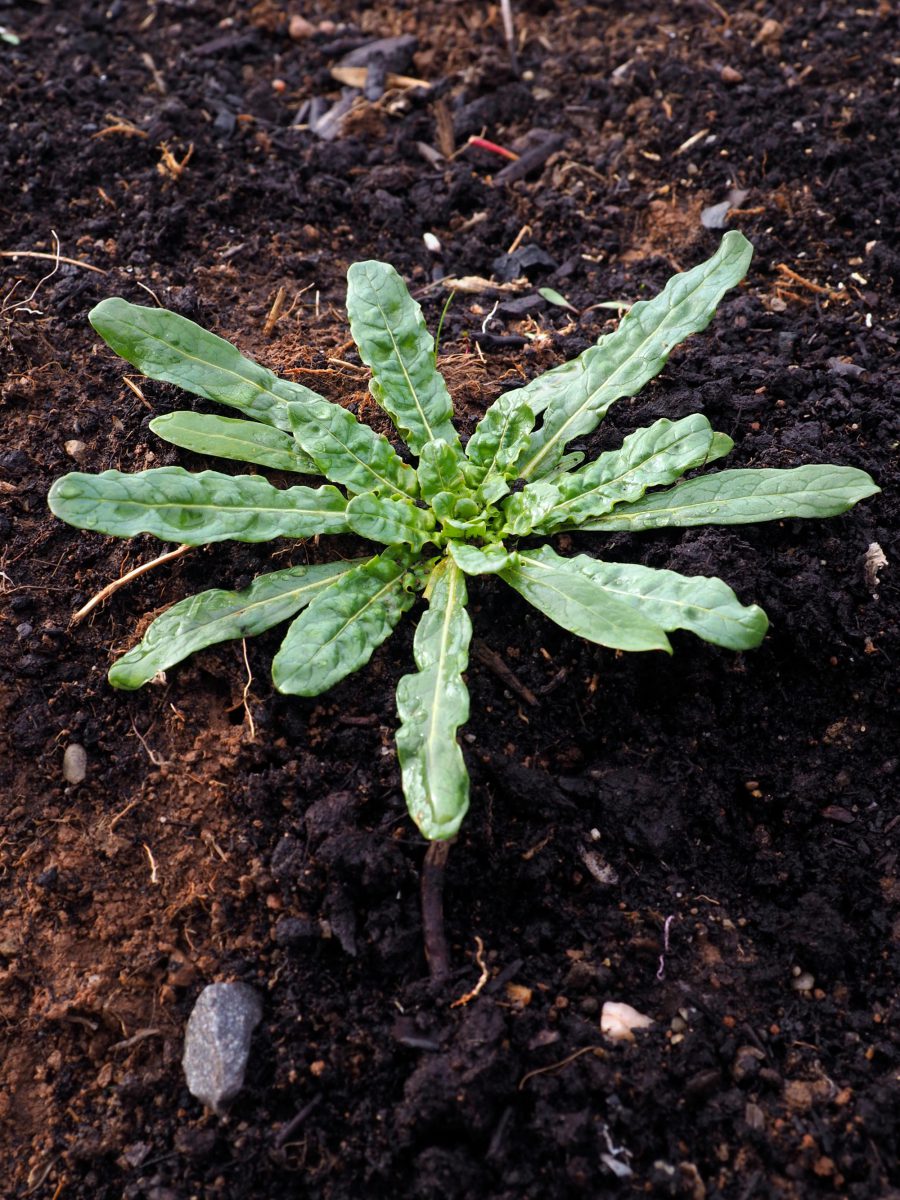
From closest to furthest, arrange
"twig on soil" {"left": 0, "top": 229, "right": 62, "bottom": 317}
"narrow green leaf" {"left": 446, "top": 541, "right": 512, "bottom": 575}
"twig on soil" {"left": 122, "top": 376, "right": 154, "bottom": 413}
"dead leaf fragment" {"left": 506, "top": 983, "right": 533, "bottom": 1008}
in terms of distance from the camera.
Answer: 1. "dead leaf fragment" {"left": 506, "top": 983, "right": 533, "bottom": 1008}
2. "narrow green leaf" {"left": 446, "top": 541, "right": 512, "bottom": 575}
3. "twig on soil" {"left": 122, "top": 376, "right": 154, "bottom": 413}
4. "twig on soil" {"left": 0, "top": 229, "right": 62, "bottom": 317}

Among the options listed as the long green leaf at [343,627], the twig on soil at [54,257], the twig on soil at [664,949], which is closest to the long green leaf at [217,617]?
the long green leaf at [343,627]

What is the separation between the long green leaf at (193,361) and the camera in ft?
9.73

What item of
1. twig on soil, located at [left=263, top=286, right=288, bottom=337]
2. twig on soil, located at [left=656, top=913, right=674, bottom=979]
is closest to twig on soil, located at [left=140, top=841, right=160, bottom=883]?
twig on soil, located at [left=656, top=913, right=674, bottom=979]

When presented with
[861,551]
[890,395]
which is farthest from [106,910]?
[890,395]

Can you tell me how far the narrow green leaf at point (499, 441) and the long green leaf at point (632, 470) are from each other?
0.41 feet

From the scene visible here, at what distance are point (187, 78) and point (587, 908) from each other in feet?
13.8

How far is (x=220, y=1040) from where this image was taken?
2.28 m

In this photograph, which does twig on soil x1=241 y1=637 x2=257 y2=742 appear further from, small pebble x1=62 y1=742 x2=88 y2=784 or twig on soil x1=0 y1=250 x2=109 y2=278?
twig on soil x1=0 y1=250 x2=109 y2=278

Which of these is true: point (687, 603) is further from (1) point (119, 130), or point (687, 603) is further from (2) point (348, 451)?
(1) point (119, 130)

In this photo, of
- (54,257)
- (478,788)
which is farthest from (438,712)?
(54,257)

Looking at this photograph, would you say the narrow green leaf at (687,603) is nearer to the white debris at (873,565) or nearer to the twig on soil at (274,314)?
the white debris at (873,565)

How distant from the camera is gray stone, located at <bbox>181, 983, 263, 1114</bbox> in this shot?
225 centimetres

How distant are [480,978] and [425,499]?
1366 mm

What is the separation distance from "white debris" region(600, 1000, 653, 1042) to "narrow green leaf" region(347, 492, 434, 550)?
1333 mm
